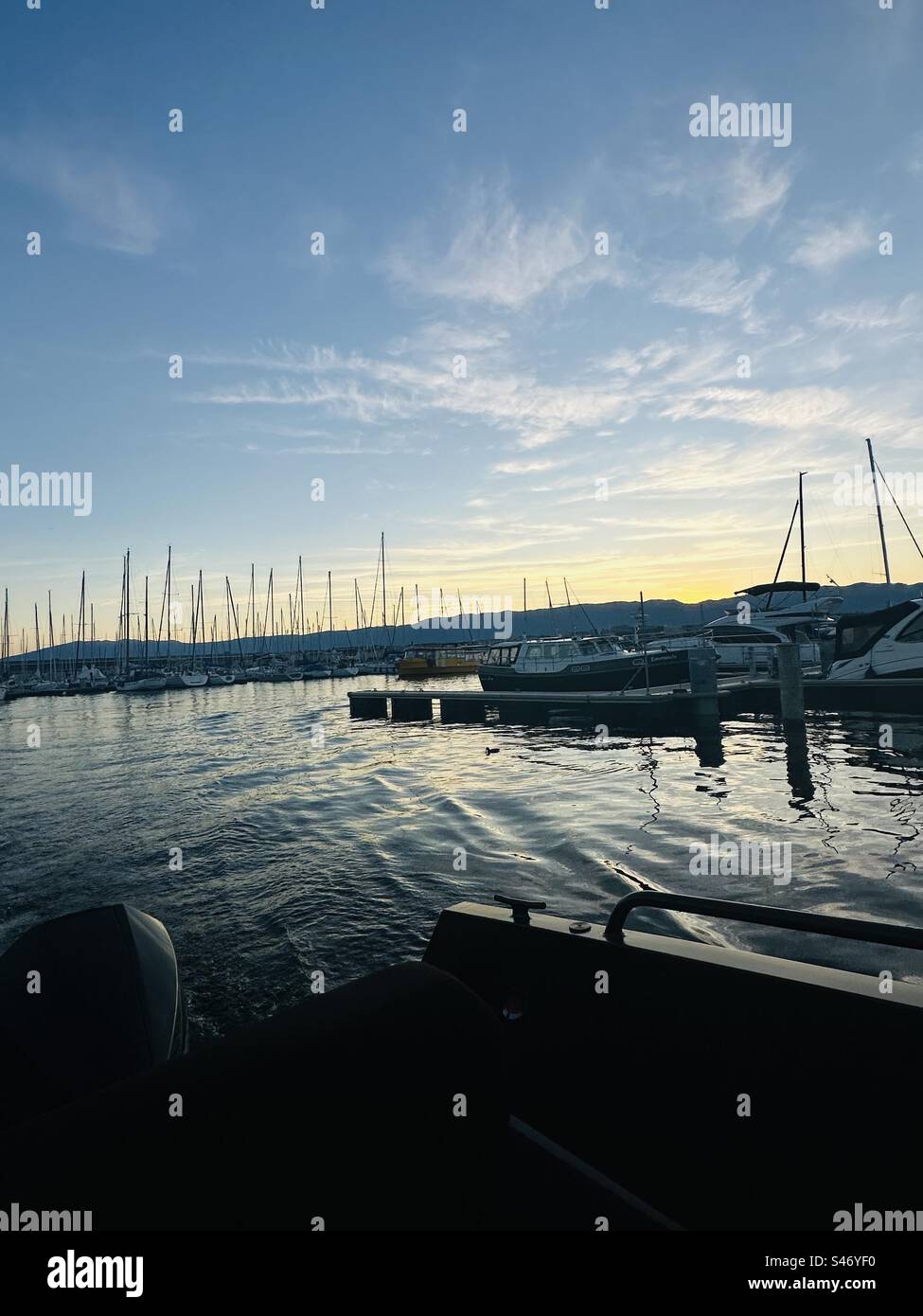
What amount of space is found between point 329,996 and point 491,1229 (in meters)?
0.81

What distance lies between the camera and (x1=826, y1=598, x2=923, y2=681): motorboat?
26.3m

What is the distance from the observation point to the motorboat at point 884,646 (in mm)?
26281

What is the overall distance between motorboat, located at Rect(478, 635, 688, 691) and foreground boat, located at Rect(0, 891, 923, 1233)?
93.5 ft

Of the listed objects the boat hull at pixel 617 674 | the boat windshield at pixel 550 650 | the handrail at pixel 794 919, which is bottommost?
the boat hull at pixel 617 674

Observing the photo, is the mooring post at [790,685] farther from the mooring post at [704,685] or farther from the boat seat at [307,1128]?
the boat seat at [307,1128]

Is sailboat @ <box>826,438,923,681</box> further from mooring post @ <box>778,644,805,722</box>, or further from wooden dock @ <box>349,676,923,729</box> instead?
mooring post @ <box>778,644,805,722</box>

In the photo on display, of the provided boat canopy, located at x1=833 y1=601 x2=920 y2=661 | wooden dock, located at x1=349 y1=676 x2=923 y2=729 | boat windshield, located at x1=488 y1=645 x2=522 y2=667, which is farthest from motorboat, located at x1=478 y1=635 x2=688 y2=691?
boat canopy, located at x1=833 y1=601 x2=920 y2=661

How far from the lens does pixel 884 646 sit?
89.3 ft

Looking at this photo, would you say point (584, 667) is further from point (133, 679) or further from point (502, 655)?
point (133, 679)

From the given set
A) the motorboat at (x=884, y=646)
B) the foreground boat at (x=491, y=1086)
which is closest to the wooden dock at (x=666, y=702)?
the motorboat at (x=884, y=646)

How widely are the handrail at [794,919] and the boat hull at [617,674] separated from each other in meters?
29.5

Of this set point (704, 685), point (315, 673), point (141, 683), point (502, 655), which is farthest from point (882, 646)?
point (315, 673)

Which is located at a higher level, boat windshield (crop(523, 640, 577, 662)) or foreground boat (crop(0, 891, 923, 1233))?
boat windshield (crop(523, 640, 577, 662))

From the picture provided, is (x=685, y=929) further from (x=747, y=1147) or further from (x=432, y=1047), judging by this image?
(x=432, y=1047)
